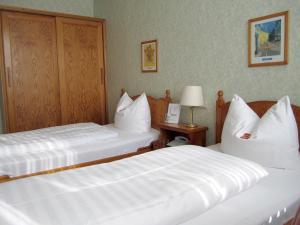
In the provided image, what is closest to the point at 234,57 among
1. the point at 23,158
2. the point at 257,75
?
the point at 257,75

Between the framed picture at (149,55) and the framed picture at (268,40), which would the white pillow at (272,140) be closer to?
the framed picture at (268,40)

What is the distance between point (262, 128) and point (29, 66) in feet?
9.93

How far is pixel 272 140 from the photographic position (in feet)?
5.74

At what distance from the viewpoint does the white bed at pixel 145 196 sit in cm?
107

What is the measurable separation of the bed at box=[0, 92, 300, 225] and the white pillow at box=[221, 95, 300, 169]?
0.13 meters

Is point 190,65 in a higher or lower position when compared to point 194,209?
higher

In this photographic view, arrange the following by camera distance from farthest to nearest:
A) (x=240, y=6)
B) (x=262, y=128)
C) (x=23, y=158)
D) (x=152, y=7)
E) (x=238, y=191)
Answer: (x=152, y=7), (x=240, y=6), (x=23, y=158), (x=262, y=128), (x=238, y=191)

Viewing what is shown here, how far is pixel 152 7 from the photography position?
3162mm

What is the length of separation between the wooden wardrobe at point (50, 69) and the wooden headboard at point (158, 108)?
1.23 m

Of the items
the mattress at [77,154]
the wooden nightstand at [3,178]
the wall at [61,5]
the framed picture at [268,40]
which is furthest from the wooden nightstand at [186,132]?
the wall at [61,5]

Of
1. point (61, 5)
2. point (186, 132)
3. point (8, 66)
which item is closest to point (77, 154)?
point (186, 132)

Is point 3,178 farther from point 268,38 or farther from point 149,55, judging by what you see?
point 268,38

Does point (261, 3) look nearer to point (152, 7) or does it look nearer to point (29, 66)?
point (152, 7)

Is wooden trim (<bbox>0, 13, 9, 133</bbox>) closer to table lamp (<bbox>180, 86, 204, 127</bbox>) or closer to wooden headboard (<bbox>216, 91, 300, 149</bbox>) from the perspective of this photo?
table lamp (<bbox>180, 86, 204, 127</bbox>)
